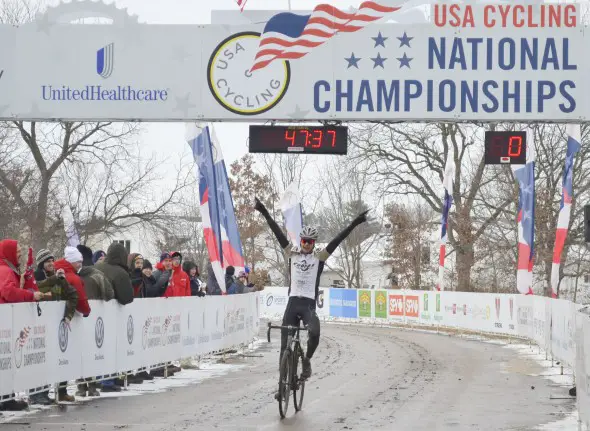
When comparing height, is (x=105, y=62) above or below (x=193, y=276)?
above

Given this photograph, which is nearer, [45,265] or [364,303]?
[45,265]

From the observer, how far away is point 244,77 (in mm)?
20047

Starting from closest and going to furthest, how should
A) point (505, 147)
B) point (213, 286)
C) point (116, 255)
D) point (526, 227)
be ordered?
point (116, 255) → point (505, 147) → point (213, 286) → point (526, 227)

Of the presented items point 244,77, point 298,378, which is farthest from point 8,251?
point 244,77

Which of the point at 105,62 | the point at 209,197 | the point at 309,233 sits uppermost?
the point at 105,62

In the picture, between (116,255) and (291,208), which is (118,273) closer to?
(116,255)

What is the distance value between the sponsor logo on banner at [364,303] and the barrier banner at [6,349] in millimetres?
36939

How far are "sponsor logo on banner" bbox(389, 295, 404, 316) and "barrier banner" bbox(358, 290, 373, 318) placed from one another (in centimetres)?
207

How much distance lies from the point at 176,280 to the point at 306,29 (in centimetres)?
487

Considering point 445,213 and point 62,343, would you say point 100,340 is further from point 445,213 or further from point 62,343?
point 445,213

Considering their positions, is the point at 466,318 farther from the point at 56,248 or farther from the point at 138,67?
the point at 138,67

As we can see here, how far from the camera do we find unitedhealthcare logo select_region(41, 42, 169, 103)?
20.3 meters

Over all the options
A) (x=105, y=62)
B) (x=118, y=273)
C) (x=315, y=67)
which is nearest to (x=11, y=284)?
(x=118, y=273)

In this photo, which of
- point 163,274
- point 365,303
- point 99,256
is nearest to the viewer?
point 99,256
